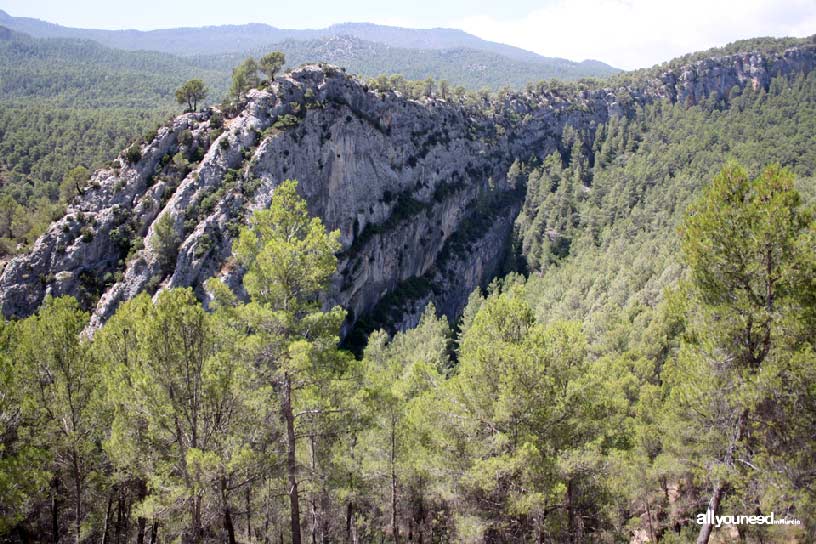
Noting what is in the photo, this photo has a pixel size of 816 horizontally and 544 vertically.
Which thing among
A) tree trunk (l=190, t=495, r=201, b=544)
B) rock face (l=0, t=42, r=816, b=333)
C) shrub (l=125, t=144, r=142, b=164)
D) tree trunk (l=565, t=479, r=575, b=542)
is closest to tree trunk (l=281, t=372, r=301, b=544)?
tree trunk (l=190, t=495, r=201, b=544)

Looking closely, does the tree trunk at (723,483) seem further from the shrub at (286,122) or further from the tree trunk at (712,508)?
the shrub at (286,122)

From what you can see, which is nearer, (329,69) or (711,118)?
(329,69)

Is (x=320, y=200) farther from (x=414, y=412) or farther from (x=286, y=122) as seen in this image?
(x=414, y=412)

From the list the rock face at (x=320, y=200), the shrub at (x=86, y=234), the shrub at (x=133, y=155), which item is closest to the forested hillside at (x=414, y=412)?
the rock face at (x=320, y=200)

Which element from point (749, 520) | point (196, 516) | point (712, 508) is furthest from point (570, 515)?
point (196, 516)

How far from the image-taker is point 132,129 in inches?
4921

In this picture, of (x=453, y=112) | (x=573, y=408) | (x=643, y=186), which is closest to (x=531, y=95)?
(x=453, y=112)

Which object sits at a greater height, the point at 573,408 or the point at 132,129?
the point at 132,129

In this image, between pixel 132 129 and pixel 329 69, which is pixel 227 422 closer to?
pixel 329 69

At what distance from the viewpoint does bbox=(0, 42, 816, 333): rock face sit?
56188 mm

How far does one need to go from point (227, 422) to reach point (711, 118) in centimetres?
16104

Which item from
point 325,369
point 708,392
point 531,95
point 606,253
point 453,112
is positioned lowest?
point 606,253

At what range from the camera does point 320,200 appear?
243ft

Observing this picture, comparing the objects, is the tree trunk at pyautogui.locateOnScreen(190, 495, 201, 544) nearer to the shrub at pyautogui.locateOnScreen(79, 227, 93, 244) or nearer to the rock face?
the rock face
